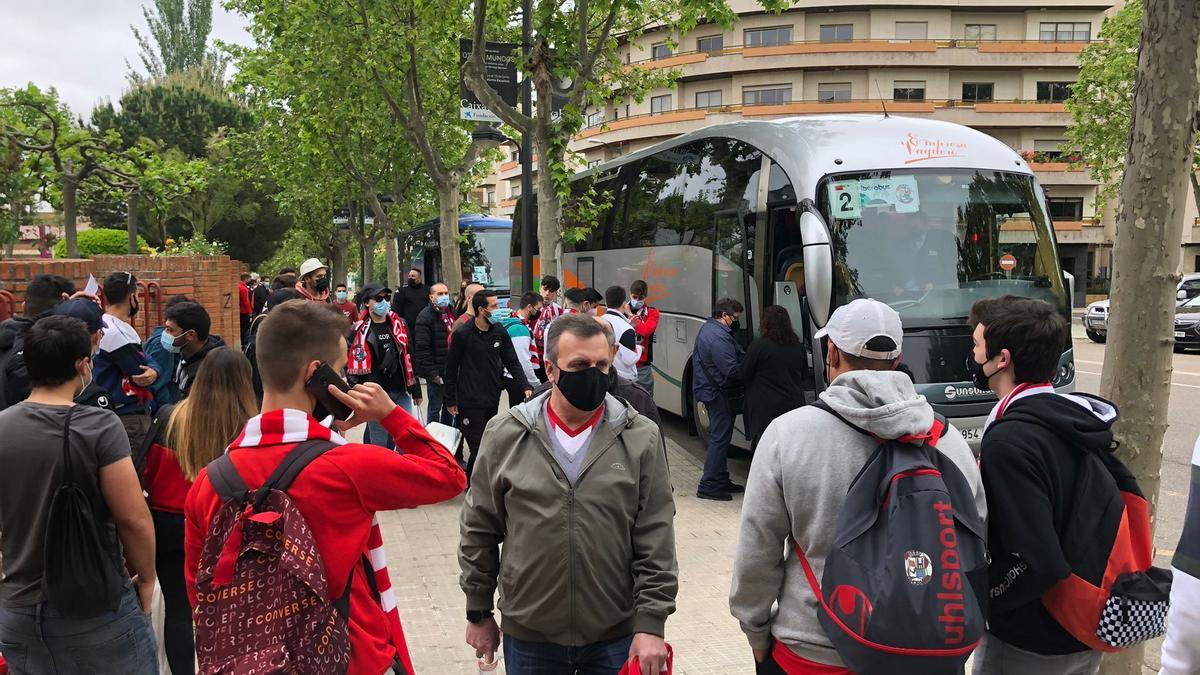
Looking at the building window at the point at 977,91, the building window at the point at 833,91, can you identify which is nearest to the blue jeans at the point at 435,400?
the building window at the point at 833,91

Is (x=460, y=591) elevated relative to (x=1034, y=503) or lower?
lower

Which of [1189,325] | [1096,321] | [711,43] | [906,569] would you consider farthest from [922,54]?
[906,569]

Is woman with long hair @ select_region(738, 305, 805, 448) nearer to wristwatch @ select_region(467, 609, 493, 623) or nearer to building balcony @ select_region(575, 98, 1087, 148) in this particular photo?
wristwatch @ select_region(467, 609, 493, 623)

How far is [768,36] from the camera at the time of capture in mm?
51250

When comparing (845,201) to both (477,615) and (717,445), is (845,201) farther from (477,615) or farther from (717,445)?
(477,615)

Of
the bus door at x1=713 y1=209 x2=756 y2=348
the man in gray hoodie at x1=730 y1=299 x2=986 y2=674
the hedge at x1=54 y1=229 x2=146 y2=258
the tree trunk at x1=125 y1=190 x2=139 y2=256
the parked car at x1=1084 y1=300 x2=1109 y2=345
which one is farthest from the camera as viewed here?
the parked car at x1=1084 y1=300 x2=1109 y2=345

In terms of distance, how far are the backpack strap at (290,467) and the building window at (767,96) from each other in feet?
169

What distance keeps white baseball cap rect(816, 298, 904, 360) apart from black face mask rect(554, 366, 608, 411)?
804 mm

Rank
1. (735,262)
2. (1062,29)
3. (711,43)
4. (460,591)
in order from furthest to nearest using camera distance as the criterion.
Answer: (711,43)
(1062,29)
(735,262)
(460,591)

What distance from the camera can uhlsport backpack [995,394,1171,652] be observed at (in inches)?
99.5

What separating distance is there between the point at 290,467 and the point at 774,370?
18.8 feet

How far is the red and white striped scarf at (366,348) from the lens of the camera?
26.3ft

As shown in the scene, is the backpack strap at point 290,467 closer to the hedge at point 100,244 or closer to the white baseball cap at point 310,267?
the white baseball cap at point 310,267

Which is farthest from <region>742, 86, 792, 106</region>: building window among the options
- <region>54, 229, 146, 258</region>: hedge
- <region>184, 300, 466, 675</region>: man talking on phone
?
<region>184, 300, 466, 675</region>: man talking on phone
